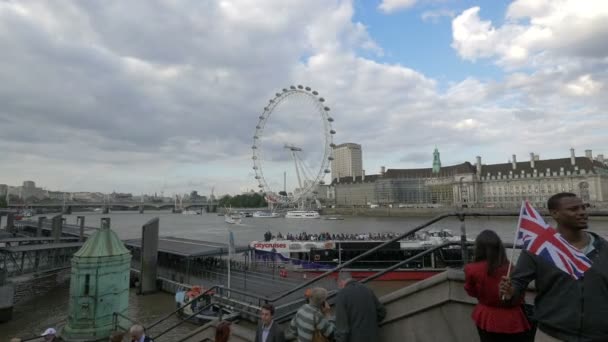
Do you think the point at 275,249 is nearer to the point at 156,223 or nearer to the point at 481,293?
the point at 156,223

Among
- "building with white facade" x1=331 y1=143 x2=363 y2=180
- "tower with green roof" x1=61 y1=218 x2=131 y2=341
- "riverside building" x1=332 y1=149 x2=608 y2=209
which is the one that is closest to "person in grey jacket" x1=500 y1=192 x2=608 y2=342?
"tower with green roof" x1=61 y1=218 x2=131 y2=341

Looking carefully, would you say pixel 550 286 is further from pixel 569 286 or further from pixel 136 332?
pixel 136 332

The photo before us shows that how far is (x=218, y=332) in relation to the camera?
470cm

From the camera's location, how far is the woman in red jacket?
288 centimetres

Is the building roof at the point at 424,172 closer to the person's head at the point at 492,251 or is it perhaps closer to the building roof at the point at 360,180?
the building roof at the point at 360,180

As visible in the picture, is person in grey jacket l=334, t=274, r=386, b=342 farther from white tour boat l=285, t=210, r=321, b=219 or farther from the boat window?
white tour boat l=285, t=210, r=321, b=219

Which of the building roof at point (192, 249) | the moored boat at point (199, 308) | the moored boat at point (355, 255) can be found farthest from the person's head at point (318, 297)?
the moored boat at point (355, 255)

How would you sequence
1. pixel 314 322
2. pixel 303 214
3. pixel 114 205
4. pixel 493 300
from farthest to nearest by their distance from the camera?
pixel 114 205
pixel 303 214
pixel 314 322
pixel 493 300

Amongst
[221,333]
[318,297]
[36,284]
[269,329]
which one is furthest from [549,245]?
[36,284]

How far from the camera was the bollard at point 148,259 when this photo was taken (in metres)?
21.9

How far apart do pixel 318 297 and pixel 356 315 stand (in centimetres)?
56

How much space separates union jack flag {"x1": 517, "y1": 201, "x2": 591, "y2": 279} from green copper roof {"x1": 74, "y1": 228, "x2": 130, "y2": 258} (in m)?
11.9

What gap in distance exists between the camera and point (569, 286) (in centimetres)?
227

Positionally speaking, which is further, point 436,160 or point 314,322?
point 436,160
